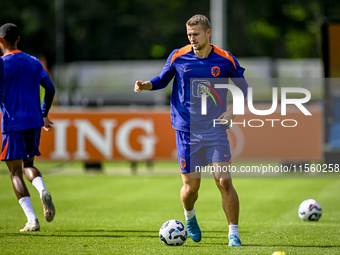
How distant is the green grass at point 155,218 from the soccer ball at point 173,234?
8 cm

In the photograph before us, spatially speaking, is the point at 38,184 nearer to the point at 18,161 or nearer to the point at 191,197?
the point at 18,161

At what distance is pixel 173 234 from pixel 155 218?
2376 mm

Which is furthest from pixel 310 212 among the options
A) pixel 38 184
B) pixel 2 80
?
pixel 2 80

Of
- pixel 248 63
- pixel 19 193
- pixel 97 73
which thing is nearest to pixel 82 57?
pixel 97 73

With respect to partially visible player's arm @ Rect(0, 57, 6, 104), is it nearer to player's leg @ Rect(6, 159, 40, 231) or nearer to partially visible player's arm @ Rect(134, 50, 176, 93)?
player's leg @ Rect(6, 159, 40, 231)

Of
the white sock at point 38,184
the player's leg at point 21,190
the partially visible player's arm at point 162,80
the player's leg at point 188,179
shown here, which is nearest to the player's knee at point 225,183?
the player's leg at point 188,179

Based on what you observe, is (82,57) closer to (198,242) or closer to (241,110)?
(241,110)

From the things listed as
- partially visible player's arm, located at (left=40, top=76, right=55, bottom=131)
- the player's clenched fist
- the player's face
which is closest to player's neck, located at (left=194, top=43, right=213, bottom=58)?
the player's face

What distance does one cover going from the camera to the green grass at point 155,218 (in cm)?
637

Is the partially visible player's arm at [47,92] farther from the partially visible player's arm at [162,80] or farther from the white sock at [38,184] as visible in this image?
the partially visible player's arm at [162,80]

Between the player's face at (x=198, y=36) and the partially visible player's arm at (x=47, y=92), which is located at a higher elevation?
the player's face at (x=198, y=36)

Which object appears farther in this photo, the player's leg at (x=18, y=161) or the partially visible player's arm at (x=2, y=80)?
the player's leg at (x=18, y=161)

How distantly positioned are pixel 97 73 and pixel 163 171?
566 inches

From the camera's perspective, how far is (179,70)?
258 inches
